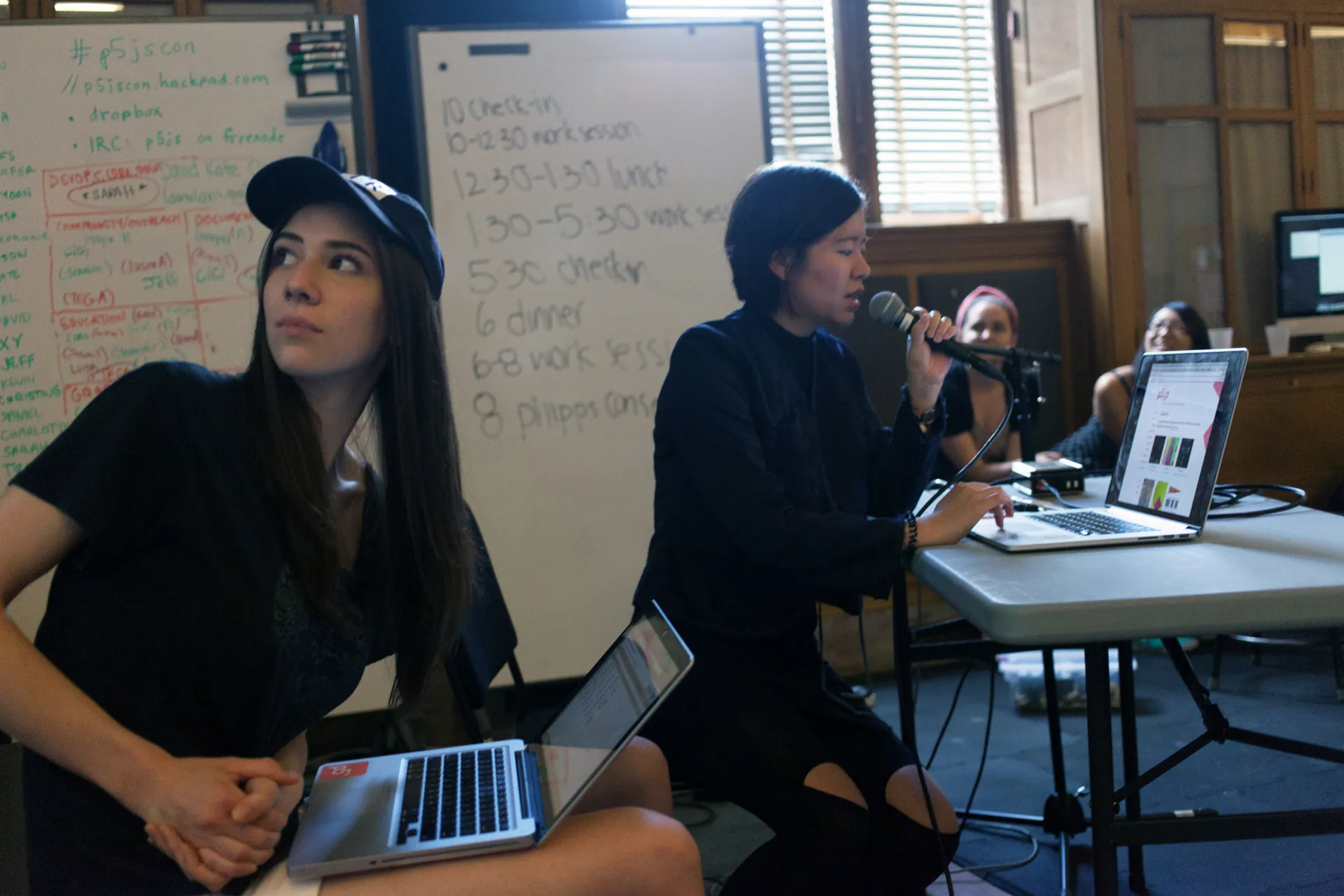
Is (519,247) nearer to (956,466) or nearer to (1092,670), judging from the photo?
(956,466)

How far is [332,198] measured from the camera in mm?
1014

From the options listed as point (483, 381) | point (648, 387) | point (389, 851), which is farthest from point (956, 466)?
point (389, 851)

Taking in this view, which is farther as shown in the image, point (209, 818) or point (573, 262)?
point (573, 262)

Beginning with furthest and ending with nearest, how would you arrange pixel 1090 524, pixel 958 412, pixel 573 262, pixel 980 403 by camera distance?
pixel 980 403 < pixel 958 412 < pixel 573 262 < pixel 1090 524

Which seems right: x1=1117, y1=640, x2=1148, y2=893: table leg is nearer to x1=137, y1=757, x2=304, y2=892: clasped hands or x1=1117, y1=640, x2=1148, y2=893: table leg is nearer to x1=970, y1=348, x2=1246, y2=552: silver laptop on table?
x1=970, y1=348, x2=1246, y2=552: silver laptop on table

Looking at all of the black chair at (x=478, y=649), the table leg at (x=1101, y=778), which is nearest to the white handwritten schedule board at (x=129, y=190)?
the black chair at (x=478, y=649)

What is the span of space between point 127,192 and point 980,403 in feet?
7.17

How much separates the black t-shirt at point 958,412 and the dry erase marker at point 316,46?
5.55 ft

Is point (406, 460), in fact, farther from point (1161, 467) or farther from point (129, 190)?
point (129, 190)

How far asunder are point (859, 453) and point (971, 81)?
111 inches

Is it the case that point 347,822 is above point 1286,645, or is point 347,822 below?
above

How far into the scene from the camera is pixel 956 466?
8.54 ft

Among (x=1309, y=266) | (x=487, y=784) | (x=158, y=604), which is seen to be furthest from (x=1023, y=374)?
(x=1309, y=266)

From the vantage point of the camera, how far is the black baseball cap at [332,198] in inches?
38.7
